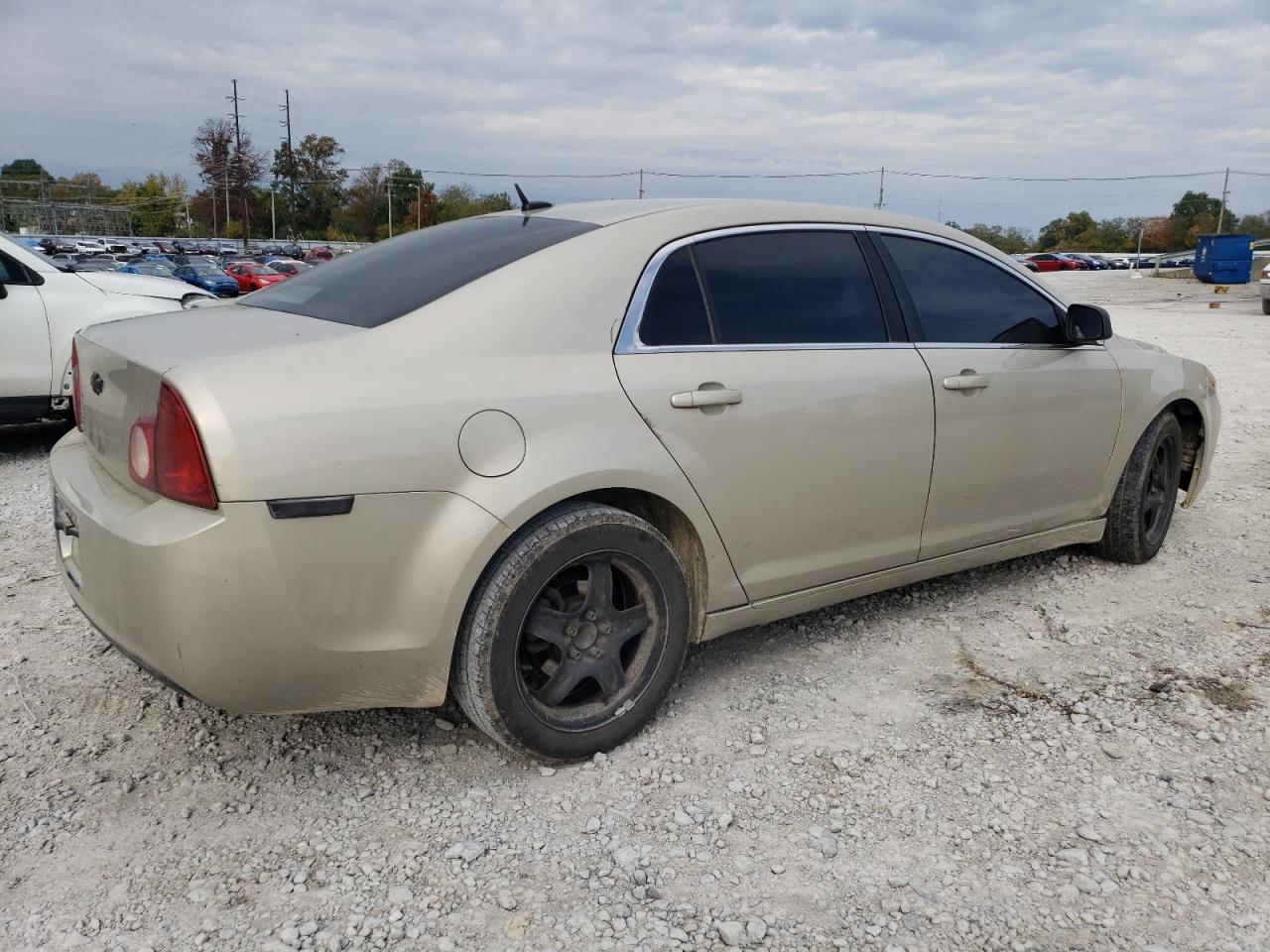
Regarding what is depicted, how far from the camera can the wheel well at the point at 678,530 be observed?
2.87m

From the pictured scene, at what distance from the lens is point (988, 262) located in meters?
3.85

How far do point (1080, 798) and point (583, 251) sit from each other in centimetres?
202

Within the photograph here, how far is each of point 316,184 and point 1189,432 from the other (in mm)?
95316

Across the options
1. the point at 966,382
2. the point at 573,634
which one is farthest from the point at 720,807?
the point at 966,382

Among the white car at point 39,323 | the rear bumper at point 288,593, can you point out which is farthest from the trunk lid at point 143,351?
the white car at point 39,323

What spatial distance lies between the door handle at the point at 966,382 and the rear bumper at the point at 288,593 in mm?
1776

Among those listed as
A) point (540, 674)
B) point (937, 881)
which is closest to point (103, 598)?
point (540, 674)

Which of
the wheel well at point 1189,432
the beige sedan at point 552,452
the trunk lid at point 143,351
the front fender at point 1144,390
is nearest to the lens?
the beige sedan at point 552,452

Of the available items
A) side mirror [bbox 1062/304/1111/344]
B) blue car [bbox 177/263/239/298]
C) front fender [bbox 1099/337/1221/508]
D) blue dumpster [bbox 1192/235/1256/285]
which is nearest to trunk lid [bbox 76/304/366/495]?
side mirror [bbox 1062/304/1111/344]

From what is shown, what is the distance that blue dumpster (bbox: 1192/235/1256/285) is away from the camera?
30594mm

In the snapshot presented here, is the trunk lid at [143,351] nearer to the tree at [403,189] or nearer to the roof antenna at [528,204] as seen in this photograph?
the roof antenna at [528,204]

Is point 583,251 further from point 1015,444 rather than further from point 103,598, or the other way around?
point 1015,444

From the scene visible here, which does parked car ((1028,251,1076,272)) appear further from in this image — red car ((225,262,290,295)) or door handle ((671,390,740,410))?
door handle ((671,390,740,410))

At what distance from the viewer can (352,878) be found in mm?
2342
